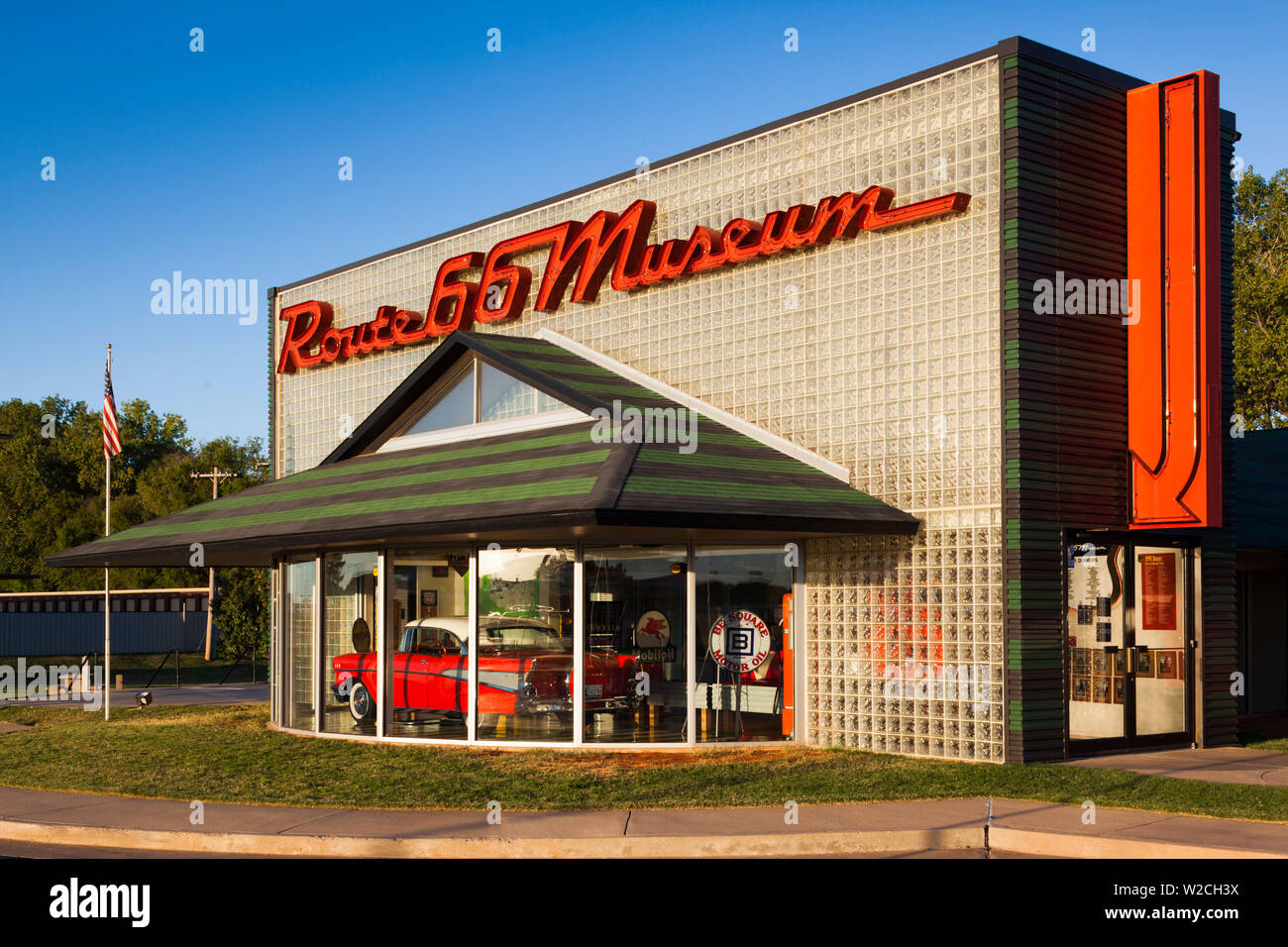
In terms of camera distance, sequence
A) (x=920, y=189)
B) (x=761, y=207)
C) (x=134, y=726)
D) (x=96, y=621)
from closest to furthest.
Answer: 1. (x=920, y=189)
2. (x=761, y=207)
3. (x=134, y=726)
4. (x=96, y=621)

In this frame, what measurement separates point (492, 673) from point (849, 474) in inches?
224

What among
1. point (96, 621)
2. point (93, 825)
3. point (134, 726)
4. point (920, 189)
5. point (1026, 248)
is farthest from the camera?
point (96, 621)

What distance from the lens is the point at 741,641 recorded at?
18328mm

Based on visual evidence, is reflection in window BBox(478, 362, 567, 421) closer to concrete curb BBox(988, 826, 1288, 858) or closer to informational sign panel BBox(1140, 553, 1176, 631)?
informational sign panel BBox(1140, 553, 1176, 631)

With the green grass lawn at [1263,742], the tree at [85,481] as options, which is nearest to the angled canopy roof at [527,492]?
the green grass lawn at [1263,742]

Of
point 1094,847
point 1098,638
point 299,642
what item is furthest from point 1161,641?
point 299,642

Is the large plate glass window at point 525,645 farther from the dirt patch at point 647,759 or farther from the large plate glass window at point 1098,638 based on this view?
the large plate glass window at point 1098,638

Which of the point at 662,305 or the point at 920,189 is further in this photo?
the point at 662,305

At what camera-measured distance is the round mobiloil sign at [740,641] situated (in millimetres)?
18266

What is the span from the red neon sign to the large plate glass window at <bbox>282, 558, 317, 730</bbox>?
549cm
